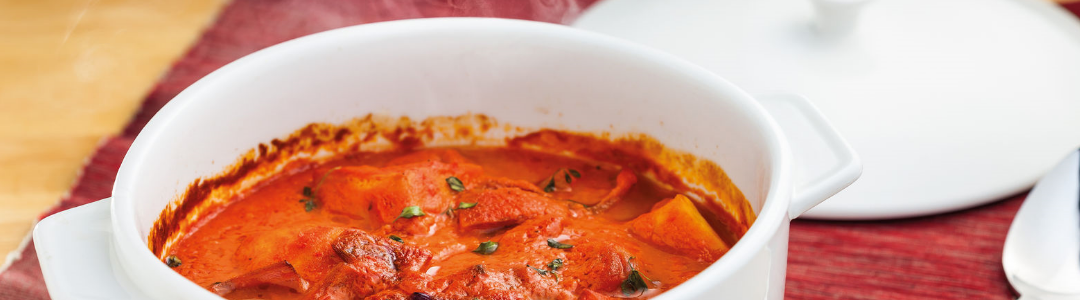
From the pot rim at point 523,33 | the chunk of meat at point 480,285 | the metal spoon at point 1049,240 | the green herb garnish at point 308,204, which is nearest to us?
the pot rim at point 523,33

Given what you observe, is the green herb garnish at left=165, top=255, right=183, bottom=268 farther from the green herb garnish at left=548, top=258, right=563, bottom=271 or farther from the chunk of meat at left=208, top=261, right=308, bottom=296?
the green herb garnish at left=548, top=258, right=563, bottom=271

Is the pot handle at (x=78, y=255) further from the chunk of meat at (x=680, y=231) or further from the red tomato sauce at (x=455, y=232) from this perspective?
the chunk of meat at (x=680, y=231)

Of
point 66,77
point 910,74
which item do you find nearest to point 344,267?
point 910,74

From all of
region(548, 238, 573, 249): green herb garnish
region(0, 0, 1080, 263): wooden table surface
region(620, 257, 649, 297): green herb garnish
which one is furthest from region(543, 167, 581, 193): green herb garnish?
region(0, 0, 1080, 263): wooden table surface

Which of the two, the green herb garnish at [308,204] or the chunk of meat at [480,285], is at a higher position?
the chunk of meat at [480,285]

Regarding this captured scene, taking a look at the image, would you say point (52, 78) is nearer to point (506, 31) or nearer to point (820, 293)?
point (506, 31)

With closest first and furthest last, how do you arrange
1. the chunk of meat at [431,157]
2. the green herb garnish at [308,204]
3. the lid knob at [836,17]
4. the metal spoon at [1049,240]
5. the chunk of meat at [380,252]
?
the chunk of meat at [380,252] < the green herb garnish at [308,204] < the chunk of meat at [431,157] < the metal spoon at [1049,240] < the lid knob at [836,17]

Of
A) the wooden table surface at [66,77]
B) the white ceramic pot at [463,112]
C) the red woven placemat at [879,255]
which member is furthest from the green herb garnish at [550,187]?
the wooden table surface at [66,77]
